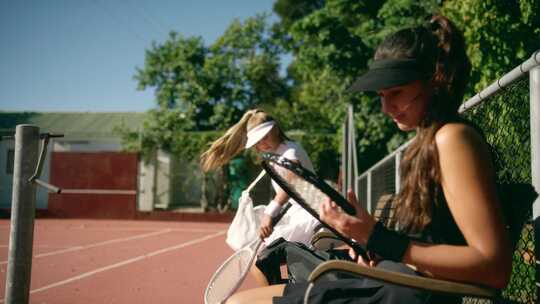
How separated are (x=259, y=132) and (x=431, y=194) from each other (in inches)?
87.1

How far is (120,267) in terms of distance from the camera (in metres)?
6.69

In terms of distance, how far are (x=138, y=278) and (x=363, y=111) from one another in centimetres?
895

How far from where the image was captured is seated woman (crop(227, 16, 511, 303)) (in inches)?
52.9

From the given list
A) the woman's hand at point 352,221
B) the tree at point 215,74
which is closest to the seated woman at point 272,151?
the woman's hand at point 352,221

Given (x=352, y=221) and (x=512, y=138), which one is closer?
(x=352, y=221)

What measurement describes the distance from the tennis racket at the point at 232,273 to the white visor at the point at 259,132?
0.66 metres

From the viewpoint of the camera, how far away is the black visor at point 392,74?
1.53 m

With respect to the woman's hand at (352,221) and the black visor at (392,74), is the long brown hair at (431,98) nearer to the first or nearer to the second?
the black visor at (392,74)

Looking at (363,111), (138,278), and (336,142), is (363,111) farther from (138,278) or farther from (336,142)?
(138,278)

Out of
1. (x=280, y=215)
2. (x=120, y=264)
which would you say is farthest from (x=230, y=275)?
(x=120, y=264)

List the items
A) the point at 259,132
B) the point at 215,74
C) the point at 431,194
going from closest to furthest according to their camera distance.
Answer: the point at 431,194 → the point at 259,132 → the point at 215,74

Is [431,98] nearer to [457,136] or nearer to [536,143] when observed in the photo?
[457,136]

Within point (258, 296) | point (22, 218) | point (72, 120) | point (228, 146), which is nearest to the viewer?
point (258, 296)

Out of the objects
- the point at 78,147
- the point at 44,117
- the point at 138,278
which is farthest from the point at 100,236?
the point at 44,117
